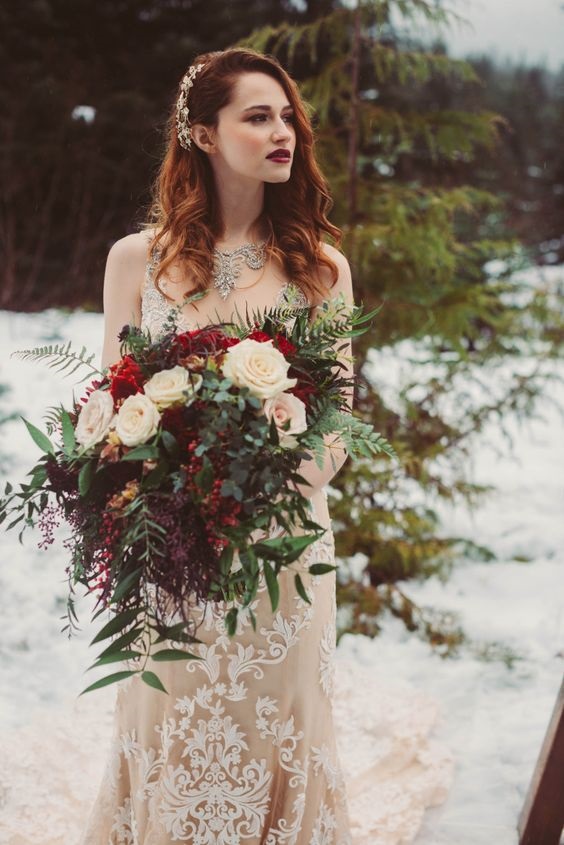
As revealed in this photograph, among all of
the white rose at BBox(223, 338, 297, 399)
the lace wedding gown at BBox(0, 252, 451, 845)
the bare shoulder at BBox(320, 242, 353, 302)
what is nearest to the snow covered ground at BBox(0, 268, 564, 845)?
the lace wedding gown at BBox(0, 252, 451, 845)

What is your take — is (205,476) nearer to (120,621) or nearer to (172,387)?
(172,387)

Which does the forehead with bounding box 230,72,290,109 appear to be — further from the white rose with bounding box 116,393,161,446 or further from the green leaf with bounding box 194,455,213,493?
the green leaf with bounding box 194,455,213,493

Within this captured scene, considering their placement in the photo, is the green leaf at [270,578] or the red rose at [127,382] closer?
the green leaf at [270,578]

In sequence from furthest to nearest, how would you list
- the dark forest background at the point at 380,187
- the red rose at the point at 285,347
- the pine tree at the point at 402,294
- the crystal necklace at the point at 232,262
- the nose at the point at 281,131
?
the dark forest background at the point at 380,187 → the pine tree at the point at 402,294 → the crystal necklace at the point at 232,262 → the nose at the point at 281,131 → the red rose at the point at 285,347

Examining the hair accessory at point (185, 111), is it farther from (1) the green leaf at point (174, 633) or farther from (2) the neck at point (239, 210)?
(1) the green leaf at point (174, 633)

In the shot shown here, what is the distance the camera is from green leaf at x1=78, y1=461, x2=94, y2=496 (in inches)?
54.1

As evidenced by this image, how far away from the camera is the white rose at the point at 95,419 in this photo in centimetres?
141

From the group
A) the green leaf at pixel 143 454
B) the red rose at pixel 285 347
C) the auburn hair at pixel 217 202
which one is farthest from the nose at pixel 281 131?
the green leaf at pixel 143 454

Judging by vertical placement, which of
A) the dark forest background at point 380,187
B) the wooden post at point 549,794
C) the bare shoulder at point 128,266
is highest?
the dark forest background at point 380,187

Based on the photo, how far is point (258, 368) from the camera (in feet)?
4.51

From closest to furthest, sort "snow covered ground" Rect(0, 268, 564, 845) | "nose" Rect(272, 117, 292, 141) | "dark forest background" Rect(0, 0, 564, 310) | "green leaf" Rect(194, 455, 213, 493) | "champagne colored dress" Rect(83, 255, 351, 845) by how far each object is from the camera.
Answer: "green leaf" Rect(194, 455, 213, 493), "champagne colored dress" Rect(83, 255, 351, 845), "nose" Rect(272, 117, 292, 141), "snow covered ground" Rect(0, 268, 564, 845), "dark forest background" Rect(0, 0, 564, 310)

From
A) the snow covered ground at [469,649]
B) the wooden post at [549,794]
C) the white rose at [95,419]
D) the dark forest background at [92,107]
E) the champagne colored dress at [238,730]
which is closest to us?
the white rose at [95,419]

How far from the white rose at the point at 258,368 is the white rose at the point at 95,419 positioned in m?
0.23

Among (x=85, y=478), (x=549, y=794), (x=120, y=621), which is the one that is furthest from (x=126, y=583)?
(x=549, y=794)
